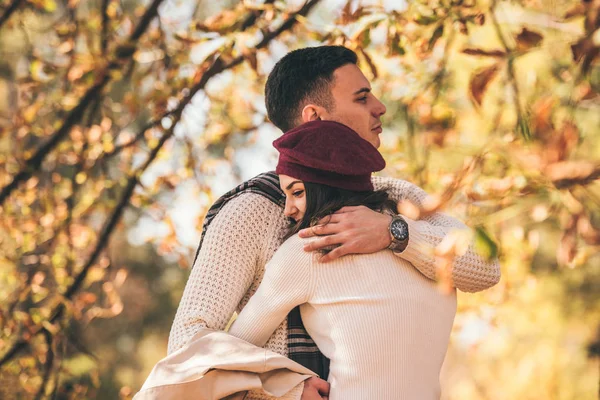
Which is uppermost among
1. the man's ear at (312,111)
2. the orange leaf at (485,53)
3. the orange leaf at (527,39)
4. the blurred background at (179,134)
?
the orange leaf at (485,53)

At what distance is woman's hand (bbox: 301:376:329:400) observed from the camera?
1958mm

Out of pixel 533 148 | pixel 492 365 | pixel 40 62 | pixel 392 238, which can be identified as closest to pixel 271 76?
pixel 392 238

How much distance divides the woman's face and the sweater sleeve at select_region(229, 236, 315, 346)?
12cm

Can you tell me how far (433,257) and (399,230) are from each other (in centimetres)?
11

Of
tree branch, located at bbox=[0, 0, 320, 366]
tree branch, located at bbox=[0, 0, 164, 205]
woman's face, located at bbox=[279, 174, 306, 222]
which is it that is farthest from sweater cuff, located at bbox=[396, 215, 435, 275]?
tree branch, located at bbox=[0, 0, 164, 205]

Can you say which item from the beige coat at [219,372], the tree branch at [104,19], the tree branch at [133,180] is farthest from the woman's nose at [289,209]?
the tree branch at [104,19]

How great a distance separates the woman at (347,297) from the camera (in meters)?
1.98

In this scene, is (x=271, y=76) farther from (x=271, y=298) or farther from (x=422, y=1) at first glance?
(x=271, y=298)

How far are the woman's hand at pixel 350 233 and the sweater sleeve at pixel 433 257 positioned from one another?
7 cm

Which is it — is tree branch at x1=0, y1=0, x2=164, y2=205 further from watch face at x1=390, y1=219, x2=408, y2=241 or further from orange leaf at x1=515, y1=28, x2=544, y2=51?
orange leaf at x1=515, y1=28, x2=544, y2=51

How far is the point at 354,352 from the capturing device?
77.9 inches

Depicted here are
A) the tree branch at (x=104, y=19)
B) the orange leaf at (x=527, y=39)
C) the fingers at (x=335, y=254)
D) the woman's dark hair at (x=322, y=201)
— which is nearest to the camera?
the orange leaf at (x=527, y=39)

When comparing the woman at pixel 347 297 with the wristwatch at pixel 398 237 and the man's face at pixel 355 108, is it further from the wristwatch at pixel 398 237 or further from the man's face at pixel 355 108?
the man's face at pixel 355 108

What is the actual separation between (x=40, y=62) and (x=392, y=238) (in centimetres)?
239
